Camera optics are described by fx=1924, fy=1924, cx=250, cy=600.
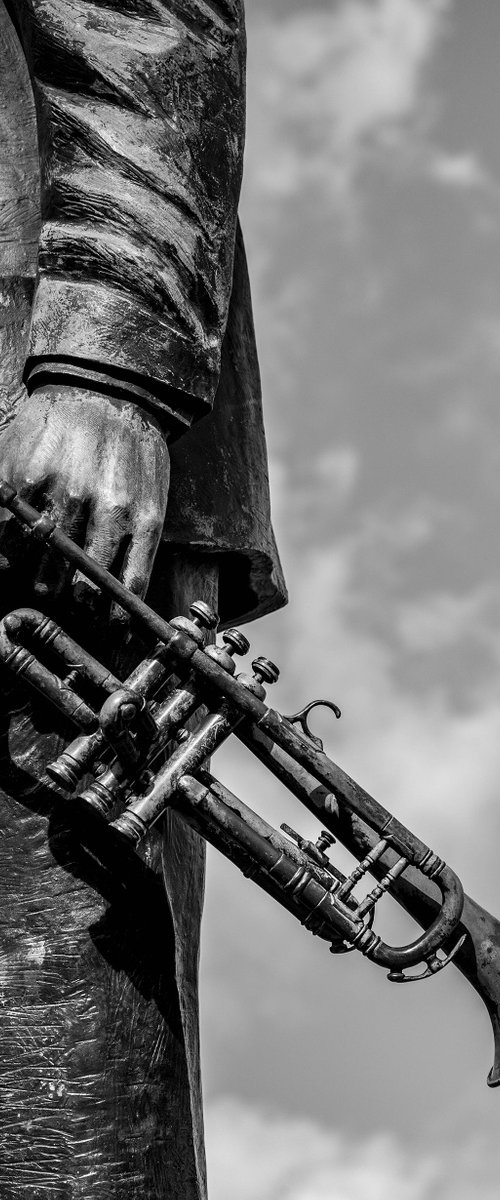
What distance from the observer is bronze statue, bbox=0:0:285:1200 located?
2.77 m

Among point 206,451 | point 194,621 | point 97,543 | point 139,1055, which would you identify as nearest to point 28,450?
point 97,543

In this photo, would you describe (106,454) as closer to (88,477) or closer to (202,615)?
(88,477)

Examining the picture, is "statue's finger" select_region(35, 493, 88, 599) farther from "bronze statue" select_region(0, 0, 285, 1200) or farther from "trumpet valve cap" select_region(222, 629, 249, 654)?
"trumpet valve cap" select_region(222, 629, 249, 654)

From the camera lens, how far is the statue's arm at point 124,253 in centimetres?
280

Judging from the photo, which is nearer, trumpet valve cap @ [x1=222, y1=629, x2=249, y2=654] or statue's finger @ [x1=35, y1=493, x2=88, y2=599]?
statue's finger @ [x1=35, y1=493, x2=88, y2=599]

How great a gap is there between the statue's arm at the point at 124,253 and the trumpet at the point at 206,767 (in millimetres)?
122

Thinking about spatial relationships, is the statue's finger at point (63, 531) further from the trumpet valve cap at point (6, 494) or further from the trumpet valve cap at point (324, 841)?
the trumpet valve cap at point (324, 841)

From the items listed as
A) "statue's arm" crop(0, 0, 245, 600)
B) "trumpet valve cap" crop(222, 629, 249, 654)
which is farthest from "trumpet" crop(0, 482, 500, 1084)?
"statue's arm" crop(0, 0, 245, 600)

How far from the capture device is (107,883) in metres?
2.85

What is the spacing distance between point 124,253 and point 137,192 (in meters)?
0.11

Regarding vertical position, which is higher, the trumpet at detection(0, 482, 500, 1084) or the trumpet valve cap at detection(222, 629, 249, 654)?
the trumpet valve cap at detection(222, 629, 249, 654)

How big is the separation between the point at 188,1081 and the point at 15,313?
1227mm

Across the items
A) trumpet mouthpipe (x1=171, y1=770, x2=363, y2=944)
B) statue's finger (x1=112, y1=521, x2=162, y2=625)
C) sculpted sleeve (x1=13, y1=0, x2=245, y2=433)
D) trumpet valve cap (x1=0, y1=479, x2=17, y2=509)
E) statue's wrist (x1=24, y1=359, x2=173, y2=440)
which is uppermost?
sculpted sleeve (x1=13, y1=0, x2=245, y2=433)

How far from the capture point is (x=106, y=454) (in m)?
2.81
